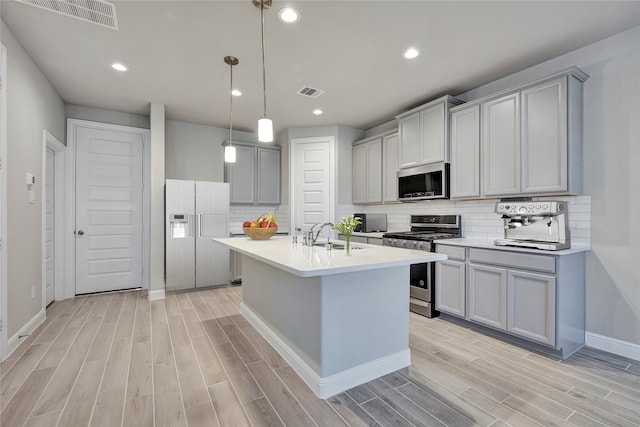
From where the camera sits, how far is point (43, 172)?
322cm

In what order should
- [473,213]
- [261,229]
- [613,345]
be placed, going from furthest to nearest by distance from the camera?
[473,213], [261,229], [613,345]

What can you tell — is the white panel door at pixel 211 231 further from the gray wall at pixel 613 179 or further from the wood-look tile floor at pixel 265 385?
the gray wall at pixel 613 179

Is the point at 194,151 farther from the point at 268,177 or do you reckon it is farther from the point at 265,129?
the point at 265,129

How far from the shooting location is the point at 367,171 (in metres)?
4.85

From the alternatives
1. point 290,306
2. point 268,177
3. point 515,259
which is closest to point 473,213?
point 515,259

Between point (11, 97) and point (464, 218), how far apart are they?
4.65 metres

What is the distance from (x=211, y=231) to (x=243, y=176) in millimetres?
1156

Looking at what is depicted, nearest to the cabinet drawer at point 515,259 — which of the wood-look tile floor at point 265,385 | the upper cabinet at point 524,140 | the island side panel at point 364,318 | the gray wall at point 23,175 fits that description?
the upper cabinet at point 524,140

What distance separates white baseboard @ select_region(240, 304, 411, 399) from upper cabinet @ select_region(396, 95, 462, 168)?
7.68 ft

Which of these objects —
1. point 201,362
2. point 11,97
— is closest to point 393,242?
point 201,362

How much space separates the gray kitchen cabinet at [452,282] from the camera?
3.05 m

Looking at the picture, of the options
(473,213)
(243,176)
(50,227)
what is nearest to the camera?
(473,213)

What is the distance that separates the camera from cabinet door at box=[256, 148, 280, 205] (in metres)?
5.33

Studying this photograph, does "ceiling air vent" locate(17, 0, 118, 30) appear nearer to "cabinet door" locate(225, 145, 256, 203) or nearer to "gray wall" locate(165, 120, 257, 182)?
"gray wall" locate(165, 120, 257, 182)
